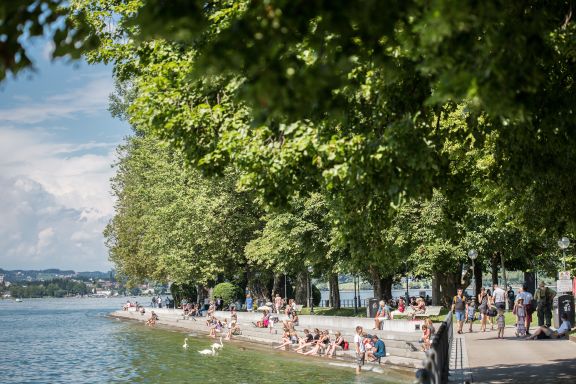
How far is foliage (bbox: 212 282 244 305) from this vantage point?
6469 centimetres

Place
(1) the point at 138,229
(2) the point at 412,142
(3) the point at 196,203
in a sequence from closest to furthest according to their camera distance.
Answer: (2) the point at 412,142 → (3) the point at 196,203 → (1) the point at 138,229

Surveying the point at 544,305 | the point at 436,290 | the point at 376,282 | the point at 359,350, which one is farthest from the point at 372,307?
the point at 436,290

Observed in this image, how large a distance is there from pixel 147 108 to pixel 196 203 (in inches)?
1570

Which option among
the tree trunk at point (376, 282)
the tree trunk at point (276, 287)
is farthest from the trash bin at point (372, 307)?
the tree trunk at point (276, 287)

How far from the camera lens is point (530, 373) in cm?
1769

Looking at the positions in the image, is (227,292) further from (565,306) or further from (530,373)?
(530,373)

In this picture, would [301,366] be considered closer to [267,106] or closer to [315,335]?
[315,335]

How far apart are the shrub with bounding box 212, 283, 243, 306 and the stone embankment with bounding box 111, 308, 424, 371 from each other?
3058mm

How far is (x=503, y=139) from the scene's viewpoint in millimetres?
13883

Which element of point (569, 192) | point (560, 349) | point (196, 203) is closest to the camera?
point (569, 192)

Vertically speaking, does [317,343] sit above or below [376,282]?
below

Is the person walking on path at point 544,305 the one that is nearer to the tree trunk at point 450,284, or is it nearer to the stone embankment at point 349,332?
the stone embankment at point 349,332

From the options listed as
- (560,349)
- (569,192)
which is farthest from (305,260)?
(569,192)

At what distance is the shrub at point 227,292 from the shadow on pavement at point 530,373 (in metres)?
46.2
